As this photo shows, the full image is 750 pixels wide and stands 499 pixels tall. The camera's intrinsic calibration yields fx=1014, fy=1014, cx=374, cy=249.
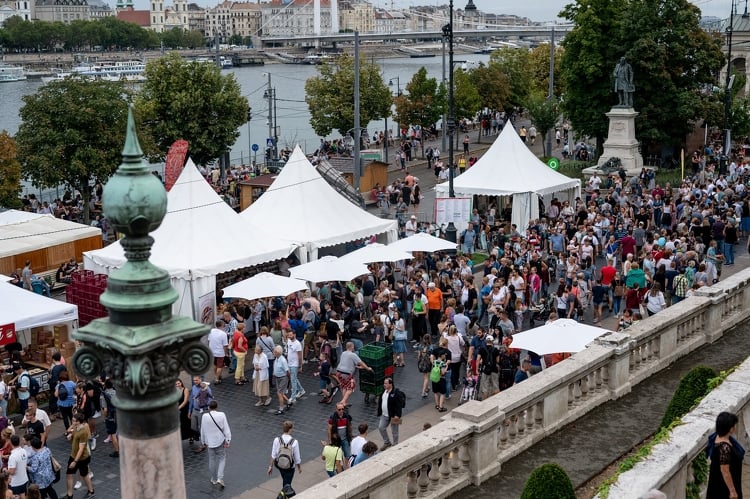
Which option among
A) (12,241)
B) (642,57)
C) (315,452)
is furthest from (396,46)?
(315,452)

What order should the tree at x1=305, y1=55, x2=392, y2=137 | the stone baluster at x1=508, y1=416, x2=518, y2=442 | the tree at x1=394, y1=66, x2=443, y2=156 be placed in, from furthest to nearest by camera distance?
1. the tree at x1=394, y1=66, x2=443, y2=156
2. the tree at x1=305, y1=55, x2=392, y2=137
3. the stone baluster at x1=508, y1=416, x2=518, y2=442

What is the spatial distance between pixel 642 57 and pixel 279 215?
81.1ft

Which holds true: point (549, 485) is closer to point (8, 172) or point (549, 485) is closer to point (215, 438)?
point (215, 438)

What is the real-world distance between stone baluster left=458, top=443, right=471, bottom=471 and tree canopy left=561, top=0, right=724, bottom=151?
119 ft

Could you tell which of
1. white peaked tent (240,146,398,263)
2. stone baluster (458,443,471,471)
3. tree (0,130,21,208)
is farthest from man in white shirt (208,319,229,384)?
tree (0,130,21,208)

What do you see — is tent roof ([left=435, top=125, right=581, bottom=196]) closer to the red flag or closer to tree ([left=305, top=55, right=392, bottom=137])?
the red flag

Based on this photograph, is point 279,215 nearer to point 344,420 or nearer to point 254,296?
point 254,296

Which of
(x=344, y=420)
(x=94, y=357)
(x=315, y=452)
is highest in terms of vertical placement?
(x=94, y=357)

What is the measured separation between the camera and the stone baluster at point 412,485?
10473mm

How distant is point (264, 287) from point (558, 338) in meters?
7.49

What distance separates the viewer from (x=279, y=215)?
25.9m

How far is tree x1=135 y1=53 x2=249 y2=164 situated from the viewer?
43406mm

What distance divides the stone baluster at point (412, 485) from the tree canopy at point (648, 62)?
1459 inches

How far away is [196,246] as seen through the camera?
2275 cm
